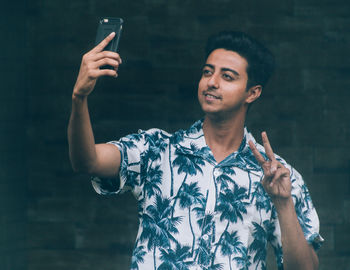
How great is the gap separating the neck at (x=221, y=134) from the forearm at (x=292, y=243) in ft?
1.37

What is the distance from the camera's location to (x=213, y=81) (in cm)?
241

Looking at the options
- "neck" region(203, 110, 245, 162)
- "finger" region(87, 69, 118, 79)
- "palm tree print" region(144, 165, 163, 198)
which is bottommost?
"palm tree print" region(144, 165, 163, 198)

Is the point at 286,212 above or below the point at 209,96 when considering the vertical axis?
below

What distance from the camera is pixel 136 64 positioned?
357 centimetres

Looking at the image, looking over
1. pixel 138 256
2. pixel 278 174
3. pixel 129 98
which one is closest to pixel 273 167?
pixel 278 174

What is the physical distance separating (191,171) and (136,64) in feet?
4.60

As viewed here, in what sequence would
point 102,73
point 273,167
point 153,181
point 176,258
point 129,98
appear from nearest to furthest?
point 102,73
point 273,167
point 176,258
point 153,181
point 129,98

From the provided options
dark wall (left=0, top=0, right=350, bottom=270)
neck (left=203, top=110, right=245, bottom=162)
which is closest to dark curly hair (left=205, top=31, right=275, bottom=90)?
neck (left=203, top=110, right=245, bottom=162)

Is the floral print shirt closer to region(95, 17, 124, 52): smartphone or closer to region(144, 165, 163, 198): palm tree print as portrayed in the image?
region(144, 165, 163, 198): palm tree print

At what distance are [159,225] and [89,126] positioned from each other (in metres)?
0.58

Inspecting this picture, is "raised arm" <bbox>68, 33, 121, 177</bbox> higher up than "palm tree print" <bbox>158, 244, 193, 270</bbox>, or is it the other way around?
"raised arm" <bbox>68, 33, 121, 177</bbox>

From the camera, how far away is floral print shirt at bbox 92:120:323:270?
89.2 inches

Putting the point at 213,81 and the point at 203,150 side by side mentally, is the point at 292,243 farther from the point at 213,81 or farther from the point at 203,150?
the point at 213,81

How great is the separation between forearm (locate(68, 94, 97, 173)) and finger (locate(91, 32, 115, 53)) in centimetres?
17
